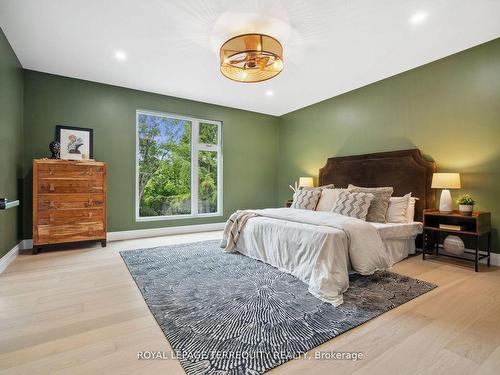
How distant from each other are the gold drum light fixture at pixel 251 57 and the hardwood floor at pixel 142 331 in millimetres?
2457

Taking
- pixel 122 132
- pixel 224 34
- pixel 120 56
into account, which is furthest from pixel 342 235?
pixel 122 132

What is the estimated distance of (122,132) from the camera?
14.8ft

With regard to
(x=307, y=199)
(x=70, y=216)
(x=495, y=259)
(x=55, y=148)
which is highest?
(x=55, y=148)

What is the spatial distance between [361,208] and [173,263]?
2501 mm

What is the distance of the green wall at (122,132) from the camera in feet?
12.7

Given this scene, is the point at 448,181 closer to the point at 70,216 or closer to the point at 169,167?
the point at 169,167

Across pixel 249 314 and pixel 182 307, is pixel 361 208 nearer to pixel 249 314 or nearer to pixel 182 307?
pixel 249 314

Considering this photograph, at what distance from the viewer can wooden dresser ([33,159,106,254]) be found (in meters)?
3.50

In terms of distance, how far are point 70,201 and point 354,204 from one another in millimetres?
3978

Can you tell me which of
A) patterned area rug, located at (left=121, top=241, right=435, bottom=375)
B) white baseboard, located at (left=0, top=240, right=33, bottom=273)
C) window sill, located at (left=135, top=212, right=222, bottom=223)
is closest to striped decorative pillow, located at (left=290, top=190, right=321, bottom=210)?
patterned area rug, located at (left=121, top=241, right=435, bottom=375)

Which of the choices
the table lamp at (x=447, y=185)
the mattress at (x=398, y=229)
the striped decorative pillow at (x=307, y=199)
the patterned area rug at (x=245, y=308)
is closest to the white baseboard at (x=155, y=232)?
the patterned area rug at (x=245, y=308)

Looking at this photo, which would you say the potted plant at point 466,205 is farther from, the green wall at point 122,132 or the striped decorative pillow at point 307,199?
the green wall at point 122,132

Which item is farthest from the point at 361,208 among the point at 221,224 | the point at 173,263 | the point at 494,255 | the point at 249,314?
the point at 221,224

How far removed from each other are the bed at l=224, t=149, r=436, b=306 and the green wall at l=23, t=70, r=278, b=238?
6.88ft
